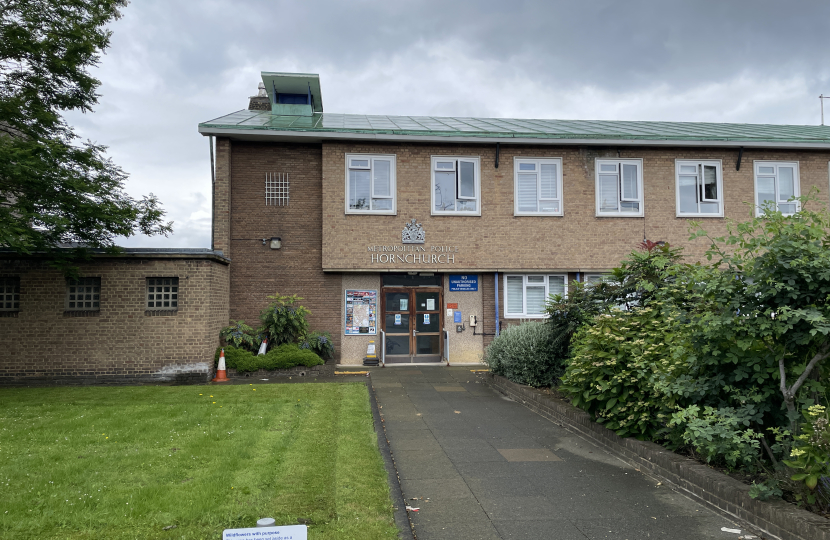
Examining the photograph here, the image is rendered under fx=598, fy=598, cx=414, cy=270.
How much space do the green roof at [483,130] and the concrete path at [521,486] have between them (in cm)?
924

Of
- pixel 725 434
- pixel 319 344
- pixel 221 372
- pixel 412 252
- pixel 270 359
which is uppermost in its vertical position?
pixel 412 252

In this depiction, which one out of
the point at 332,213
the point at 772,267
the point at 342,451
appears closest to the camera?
the point at 772,267

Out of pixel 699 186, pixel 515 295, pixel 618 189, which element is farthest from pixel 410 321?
pixel 699 186

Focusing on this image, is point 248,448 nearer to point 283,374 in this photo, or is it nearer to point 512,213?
point 283,374

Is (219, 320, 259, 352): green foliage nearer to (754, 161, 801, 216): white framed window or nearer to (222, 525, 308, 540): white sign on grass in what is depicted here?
(222, 525, 308, 540): white sign on grass

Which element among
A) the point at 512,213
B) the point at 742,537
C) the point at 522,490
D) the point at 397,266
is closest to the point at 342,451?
the point at 522,490

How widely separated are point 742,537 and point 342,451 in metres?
4.21

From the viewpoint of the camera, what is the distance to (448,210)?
669 inches

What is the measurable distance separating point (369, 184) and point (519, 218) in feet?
14.4

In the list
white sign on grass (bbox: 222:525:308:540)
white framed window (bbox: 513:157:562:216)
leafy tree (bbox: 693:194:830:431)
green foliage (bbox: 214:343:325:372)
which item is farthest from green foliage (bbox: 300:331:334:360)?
white sign on grass (bbox: 222:525:308:540)

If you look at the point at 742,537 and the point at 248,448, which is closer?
the point at 742,537

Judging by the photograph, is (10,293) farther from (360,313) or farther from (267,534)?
(267,534)

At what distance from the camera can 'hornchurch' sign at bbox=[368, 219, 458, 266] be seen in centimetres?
1662

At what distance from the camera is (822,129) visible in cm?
2227
